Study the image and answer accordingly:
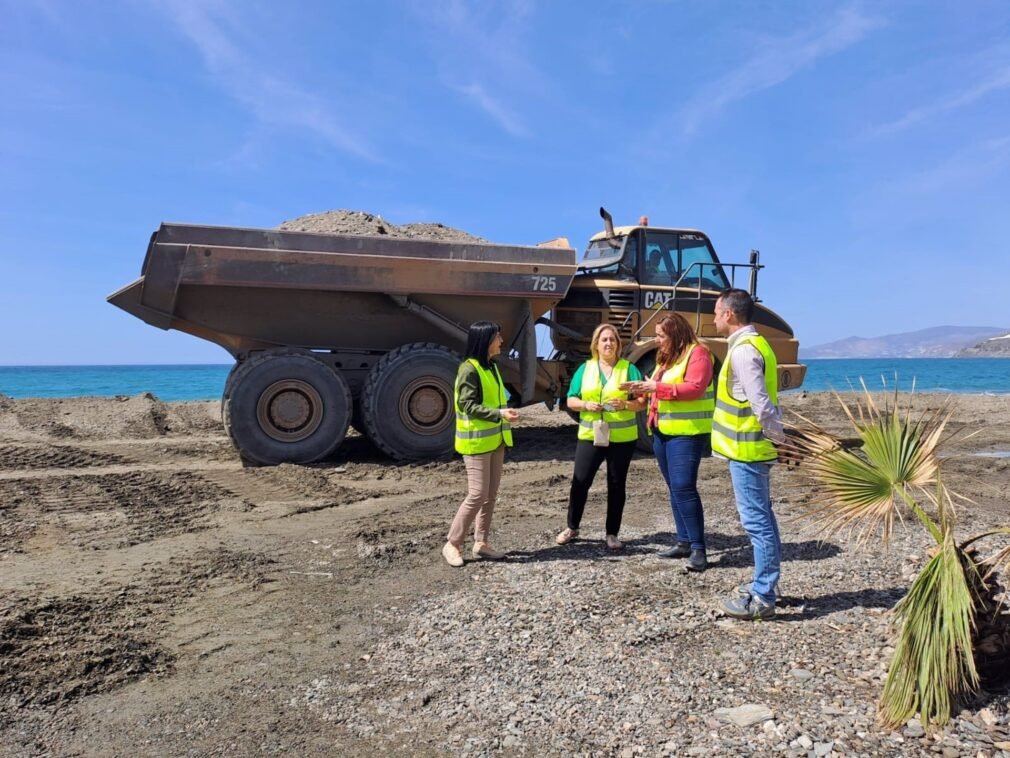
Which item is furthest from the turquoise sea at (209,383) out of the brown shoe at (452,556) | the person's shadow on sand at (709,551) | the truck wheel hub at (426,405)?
the truck wheel hub at (426,405)

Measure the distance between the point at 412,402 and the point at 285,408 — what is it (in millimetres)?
1487

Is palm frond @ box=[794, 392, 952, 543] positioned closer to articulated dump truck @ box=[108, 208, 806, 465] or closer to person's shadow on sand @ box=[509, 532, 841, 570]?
person's shadow on sand @ box=[509, 532, 841, 570]

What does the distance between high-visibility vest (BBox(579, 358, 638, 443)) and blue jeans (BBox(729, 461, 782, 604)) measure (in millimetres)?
1289

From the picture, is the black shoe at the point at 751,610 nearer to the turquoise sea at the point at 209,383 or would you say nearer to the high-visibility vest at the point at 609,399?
the turquoise sea at the point at 209,383

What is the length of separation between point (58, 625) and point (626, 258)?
7716 mm

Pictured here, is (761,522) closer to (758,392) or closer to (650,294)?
(758,392)

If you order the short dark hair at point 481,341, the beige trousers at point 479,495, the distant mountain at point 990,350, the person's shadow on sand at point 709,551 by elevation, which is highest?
the distant mountain at point 990,350

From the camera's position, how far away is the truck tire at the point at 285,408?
28.9 ft

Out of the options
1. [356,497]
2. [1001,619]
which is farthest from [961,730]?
[356,497]

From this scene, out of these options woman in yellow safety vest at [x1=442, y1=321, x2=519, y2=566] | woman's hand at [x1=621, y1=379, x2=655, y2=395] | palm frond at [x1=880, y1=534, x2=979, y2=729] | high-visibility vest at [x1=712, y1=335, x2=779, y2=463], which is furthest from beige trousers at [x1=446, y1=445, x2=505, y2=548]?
palm frond at [x1=880, y1=534, x2=979, y2=729]

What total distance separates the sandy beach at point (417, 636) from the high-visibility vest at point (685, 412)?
81 cm

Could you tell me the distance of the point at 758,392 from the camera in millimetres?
3988

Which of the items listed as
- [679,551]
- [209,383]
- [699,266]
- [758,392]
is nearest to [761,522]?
[758,392]

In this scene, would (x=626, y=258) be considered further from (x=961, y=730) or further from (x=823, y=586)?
(x=961, y=730)
